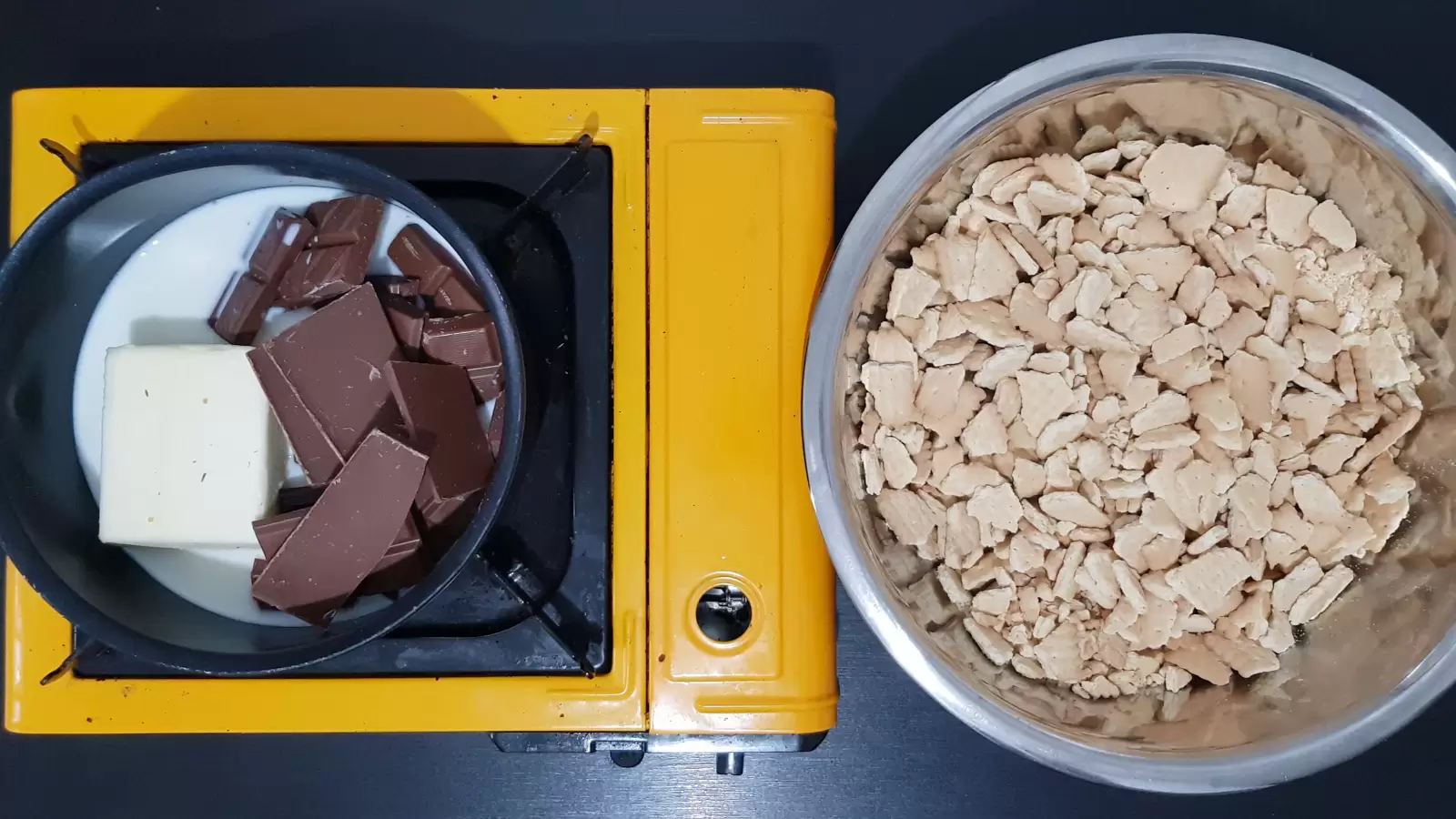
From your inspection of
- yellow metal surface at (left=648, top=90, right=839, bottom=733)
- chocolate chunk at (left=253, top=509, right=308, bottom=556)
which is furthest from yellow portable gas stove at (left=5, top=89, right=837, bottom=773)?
chocolate chunk at (left=253, top=509, right=308, bottom=556)

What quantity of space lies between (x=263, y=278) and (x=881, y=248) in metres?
0.38

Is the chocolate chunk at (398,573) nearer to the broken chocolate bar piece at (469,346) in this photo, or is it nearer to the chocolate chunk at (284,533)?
the chocolate chunk at (284,533)

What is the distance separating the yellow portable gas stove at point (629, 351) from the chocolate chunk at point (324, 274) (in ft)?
0.24

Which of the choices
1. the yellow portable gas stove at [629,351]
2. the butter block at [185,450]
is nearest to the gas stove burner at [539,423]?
the yellow portable gas stove at [629,351]

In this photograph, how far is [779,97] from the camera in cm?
63

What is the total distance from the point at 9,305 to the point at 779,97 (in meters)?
0.47

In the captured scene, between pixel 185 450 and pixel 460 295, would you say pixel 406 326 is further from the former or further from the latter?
pixel 185 450

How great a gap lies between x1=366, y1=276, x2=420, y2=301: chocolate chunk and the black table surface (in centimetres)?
24

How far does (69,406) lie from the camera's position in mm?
608

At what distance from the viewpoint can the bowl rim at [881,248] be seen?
57 cm

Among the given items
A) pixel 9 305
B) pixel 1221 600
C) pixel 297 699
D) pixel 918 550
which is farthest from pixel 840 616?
pixel 9 305

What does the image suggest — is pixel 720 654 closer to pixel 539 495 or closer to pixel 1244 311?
pixel 539 495

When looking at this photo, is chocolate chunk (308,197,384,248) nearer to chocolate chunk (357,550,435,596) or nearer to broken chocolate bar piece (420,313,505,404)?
broken chocolate bar piece (420,313,505,404)

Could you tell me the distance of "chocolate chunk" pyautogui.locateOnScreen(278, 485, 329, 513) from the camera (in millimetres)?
591
